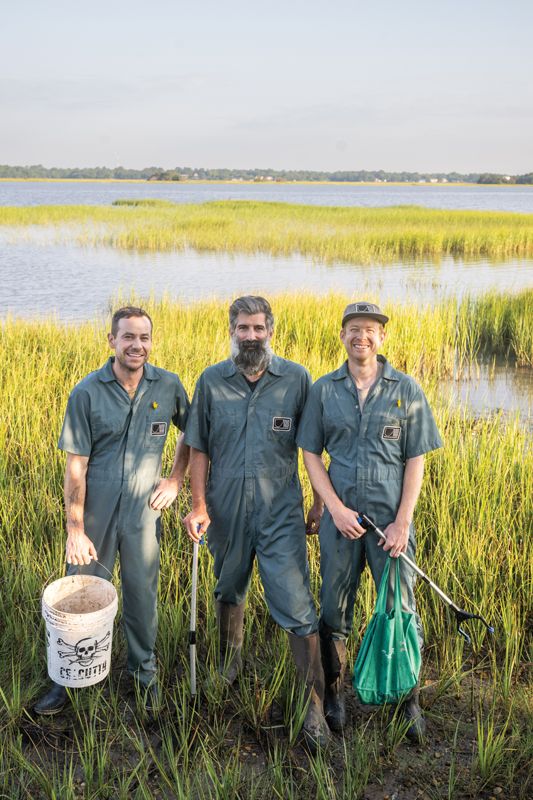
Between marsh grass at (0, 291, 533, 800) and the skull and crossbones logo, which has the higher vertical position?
the skull and crossbones logo

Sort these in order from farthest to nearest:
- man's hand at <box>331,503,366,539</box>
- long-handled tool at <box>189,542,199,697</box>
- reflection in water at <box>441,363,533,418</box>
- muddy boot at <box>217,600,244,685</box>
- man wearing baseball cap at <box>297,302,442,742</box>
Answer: reflection in water at <box>441,363,533,418</box> < muddy boot at <box>217,600,244,685</box> < long-handled tool at <box>189,542,199,697</box> < man wearing baseball cap at <box>297,302,442,742</box> < man's hand at <box>331,503,366,539</box>

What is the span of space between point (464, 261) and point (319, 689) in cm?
2354

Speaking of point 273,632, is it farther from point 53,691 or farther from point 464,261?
point 464,261

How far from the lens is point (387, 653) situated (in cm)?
327

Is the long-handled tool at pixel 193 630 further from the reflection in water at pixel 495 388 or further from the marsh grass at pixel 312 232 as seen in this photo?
the marsh grass at pixel 312 232

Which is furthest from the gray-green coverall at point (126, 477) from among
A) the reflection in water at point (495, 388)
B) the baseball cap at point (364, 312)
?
the reflection in water at point (495, 388)

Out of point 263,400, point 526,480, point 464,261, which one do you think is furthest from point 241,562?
point 464,261

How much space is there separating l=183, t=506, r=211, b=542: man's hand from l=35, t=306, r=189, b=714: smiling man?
15 cm

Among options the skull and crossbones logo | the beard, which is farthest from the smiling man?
the beard

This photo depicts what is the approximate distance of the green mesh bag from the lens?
3.28 metres

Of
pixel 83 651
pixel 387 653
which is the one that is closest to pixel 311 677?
pixel 387 653

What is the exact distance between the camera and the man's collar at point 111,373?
3543 mm

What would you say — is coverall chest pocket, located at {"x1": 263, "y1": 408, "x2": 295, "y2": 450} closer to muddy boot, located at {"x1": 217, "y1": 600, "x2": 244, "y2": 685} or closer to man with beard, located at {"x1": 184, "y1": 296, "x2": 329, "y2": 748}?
man with beard, located at {"x1": 184, "y1": 296, "x2": 329, "y2": 748}

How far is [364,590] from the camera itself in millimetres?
4273
